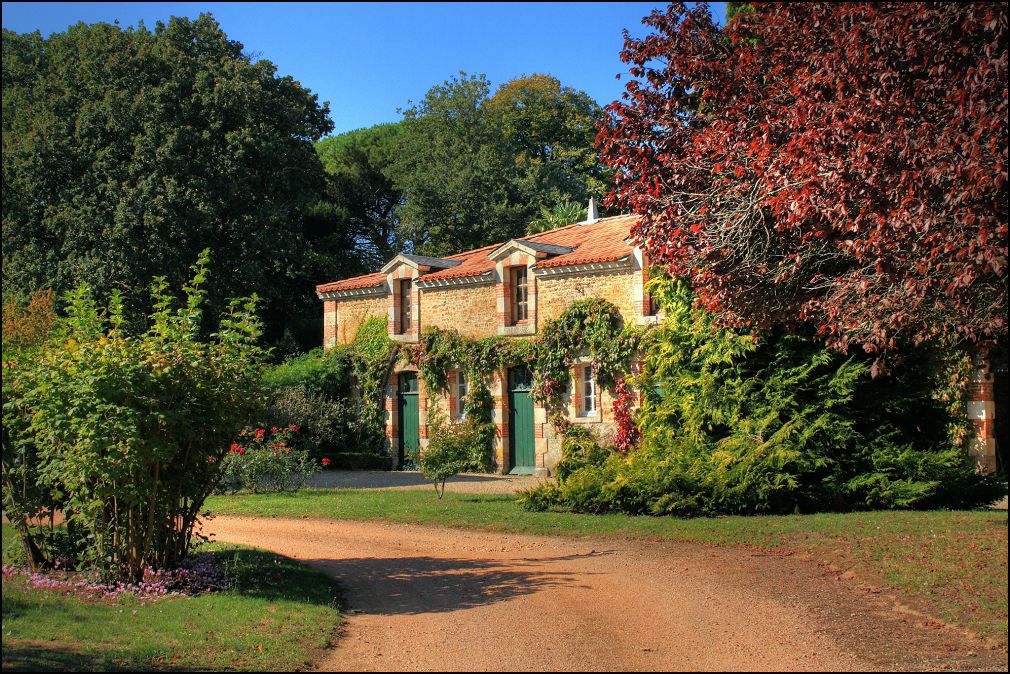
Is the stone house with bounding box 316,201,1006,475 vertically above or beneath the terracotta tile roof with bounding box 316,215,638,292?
beneath

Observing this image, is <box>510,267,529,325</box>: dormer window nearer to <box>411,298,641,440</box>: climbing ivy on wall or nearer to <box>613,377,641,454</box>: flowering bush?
<box>411,298,641,440</box>: climbing ivy on wall

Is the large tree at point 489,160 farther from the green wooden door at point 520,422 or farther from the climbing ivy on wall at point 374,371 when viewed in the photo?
the green wooden door at point 520,422

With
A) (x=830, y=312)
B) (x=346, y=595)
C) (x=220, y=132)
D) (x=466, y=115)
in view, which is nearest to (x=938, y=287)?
(x=830, y=312)

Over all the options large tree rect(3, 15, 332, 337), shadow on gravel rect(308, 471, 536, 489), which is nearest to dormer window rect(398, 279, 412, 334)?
shadow on gravel rect(308, 471, 536, 489)

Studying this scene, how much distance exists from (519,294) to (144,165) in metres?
14.5

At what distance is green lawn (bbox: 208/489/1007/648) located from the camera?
817 cm

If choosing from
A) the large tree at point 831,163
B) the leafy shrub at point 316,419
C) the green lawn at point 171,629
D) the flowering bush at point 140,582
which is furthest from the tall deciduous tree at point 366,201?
the green lawn at point 171,629

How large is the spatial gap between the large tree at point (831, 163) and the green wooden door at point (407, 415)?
46.3 feet

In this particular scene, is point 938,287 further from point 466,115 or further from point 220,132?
point 466,115

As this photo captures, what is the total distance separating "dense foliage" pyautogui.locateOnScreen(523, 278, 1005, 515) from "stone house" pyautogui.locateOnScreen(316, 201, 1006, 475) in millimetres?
4220

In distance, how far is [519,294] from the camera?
22.5 m

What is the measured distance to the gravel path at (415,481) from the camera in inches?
723

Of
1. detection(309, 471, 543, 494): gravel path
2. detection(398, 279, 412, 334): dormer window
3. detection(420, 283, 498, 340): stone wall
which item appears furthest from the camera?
detection(398, 279, 412, 334): dormer window

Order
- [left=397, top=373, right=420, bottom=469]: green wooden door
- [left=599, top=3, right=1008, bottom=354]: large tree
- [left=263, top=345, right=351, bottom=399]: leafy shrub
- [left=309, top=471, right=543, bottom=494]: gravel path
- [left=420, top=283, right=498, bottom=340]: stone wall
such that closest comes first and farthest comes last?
1. [left=599, top=3, right=1008, bottom=354]: large tree
2. [left=309, top=471, right=543, bottom=494]: gravel path
3. [left=420, top=283, right=498, bottom=340]: stone wall
4. [left=397, top=373, right=420, bottom=469]: green wooden door
5. [left=263, top=345, right=351, bottom=399]: leafy shrub
